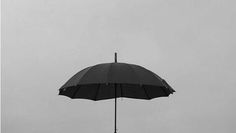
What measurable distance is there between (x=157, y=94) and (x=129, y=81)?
1.35 metres

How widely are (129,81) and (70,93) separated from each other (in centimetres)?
151

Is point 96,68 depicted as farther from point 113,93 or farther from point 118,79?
point 113,93

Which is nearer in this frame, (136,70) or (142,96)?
(136,70)

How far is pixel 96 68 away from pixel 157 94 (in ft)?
4.27

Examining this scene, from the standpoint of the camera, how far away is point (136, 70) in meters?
6.07

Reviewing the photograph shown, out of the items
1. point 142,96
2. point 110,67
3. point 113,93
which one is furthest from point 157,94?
point 110,67

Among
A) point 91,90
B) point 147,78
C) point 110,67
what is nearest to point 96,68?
point 110,67

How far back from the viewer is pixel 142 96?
23.6ft

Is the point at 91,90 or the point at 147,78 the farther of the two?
the point at 91,90

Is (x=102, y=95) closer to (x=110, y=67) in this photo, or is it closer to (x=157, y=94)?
(x=157, y=94)

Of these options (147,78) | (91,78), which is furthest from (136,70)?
(91,78)

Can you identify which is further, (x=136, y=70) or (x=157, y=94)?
(x=157, y=94)

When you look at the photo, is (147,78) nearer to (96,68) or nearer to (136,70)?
(136,70)

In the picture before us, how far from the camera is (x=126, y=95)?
289 inches
